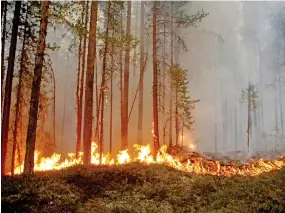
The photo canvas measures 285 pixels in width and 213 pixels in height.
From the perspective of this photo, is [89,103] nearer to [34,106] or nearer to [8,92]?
[34,106]

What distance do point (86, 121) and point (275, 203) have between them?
26.0 feet

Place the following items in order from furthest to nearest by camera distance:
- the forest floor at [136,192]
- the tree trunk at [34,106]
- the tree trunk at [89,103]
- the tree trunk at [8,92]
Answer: the tree trunk at [8,92] → the tree trunk at [89,103] → the tree trunk at [34,106] → the forest floor at [136,192]

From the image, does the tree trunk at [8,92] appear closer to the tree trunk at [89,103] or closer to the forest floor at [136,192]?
the tree trunk at [89,103]

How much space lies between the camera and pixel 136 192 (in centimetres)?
1066

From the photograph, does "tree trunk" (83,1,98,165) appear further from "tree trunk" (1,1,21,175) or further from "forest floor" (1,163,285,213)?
→ "tree trunk" (1,1,21,175)

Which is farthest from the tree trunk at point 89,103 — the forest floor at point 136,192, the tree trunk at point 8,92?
the tree trunk at point 8,92

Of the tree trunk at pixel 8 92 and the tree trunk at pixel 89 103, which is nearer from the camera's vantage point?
the tree trunk at pixel 89 103

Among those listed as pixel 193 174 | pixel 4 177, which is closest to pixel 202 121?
pixel 193 174

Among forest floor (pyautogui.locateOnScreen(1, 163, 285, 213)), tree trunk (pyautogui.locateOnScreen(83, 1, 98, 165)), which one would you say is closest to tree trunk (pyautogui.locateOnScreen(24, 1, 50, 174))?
forest floor (pyautogui.locateOnScreen(1, 163, 285, 213))

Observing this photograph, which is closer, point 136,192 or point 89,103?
point 136,192

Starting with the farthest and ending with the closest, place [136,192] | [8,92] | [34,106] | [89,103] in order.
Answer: [8,92], [89,103], [34,106], [136,192]

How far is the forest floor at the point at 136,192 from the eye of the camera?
902 centimetres

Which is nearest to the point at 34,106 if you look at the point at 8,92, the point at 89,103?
the point at 89,103

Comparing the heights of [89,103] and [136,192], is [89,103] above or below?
above
